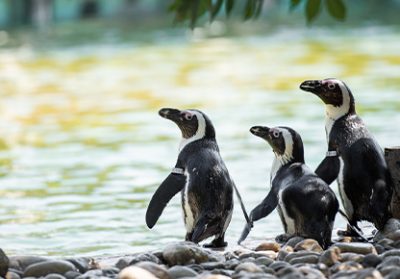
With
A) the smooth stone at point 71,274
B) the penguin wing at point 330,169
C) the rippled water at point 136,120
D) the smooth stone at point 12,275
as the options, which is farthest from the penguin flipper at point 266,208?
the rippled water at point 136,120

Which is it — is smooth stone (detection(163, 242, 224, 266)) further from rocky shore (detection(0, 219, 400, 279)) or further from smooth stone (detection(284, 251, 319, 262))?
smooth stone (detection(284, 251, 319, 262))

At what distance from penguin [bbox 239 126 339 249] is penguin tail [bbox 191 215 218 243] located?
0.49ft

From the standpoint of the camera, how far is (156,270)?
4.18 m

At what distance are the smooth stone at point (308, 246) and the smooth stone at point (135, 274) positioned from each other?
2.80ft

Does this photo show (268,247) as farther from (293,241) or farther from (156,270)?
(156,270)

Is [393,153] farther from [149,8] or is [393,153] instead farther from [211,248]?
[149,8]

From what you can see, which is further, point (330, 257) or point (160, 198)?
point (160, 198)

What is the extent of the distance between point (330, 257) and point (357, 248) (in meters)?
0.30

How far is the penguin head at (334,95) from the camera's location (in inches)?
206

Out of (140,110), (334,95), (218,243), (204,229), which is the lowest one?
(140,110)

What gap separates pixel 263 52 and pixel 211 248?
16.9m

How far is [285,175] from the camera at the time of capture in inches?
200

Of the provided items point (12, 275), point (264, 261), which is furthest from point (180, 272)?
point (12, 275)

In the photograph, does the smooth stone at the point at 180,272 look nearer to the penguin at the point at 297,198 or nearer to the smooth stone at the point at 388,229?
the penguin at the point at 297,198
